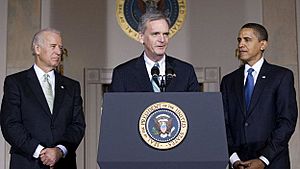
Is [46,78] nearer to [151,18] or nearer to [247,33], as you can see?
[151,18]

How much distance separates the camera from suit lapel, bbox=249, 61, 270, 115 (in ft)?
12.4

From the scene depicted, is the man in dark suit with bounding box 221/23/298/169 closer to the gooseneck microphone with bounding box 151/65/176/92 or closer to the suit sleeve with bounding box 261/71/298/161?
the suit sleeve with bounding box 261/71/298/161

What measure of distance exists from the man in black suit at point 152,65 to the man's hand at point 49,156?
55cm

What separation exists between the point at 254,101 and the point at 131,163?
54.7 inches

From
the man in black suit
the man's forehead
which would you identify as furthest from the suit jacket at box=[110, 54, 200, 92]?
the man's forehead

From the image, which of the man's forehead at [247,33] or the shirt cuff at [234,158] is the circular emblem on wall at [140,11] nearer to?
the man's forehead at [247,33]

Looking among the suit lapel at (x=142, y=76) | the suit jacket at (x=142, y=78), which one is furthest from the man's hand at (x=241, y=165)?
the suit lapel at (x=142, y=76)

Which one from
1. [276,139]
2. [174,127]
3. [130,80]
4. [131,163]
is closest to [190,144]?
[174,127]

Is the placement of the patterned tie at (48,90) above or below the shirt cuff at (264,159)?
above

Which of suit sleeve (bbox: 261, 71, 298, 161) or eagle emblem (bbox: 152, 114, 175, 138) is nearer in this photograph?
eagle emblem (bbox: 152, 114, 175, 138)

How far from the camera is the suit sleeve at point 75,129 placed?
3793 millimetres

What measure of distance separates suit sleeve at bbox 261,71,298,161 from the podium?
1024mm

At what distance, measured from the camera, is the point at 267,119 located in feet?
12.3

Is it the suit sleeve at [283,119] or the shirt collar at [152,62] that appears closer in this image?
the shirt collar at [152,62]
